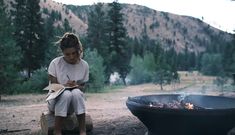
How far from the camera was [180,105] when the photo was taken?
531 cm

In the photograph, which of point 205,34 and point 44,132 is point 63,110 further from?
point 205,34

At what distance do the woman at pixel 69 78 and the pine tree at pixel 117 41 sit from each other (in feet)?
108

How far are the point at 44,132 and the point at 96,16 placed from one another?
113ft

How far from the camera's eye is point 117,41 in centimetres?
3972

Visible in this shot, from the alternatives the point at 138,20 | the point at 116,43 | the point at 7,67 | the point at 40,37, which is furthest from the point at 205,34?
the point at 7,67

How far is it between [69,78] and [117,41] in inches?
1354

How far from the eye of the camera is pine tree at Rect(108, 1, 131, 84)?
38.9 m

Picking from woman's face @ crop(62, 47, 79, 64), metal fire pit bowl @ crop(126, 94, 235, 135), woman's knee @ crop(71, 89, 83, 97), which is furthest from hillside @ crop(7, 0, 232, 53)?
metal fire pit bowl @ crop(126, 94, 235, 135)

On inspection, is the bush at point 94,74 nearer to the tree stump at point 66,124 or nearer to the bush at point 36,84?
the bush at point 36,84

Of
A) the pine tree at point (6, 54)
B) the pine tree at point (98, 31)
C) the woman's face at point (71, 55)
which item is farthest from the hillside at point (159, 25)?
the woman's face at point (71, 55)

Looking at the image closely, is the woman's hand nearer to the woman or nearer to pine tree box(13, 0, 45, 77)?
the woman

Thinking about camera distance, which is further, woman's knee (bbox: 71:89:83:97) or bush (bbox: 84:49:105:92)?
bush (bbox: 84:49:105:92)

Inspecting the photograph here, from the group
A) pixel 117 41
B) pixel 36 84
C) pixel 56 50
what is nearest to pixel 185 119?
pixel 36 84

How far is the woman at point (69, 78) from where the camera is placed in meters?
5.13
